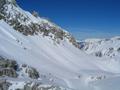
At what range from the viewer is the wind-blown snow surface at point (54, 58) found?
5872 cm

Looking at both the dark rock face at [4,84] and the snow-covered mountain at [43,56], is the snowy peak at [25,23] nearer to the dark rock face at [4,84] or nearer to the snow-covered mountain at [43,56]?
the snow-covered mountain at [43,56]

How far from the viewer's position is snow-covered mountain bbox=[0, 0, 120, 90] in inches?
1953

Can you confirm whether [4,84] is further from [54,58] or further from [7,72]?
[54,58]

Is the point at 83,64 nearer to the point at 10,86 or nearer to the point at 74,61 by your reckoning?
the point at 74,61

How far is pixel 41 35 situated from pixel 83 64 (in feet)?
50.6

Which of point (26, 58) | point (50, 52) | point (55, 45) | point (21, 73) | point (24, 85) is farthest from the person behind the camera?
point (55, 45)

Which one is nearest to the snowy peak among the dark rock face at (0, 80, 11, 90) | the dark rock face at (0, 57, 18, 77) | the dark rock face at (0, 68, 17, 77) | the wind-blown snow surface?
the wind-blown snow surface

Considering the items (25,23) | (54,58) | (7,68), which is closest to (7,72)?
(7,68)

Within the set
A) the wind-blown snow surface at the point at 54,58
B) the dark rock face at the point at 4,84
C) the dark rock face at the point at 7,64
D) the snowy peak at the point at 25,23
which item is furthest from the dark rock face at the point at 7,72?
the snowy peak at the point at 25,23

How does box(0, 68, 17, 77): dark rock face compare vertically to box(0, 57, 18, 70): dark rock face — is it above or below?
below

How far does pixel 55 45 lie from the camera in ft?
300

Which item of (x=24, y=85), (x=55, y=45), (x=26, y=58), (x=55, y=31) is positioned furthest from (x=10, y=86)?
(x=55, y=31)

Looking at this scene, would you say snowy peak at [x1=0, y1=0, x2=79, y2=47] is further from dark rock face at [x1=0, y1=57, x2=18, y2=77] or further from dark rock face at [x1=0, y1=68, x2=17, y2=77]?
dark rock face at [x1=0, y1=68, x2=17, y2=77]

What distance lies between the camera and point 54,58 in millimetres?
78312
